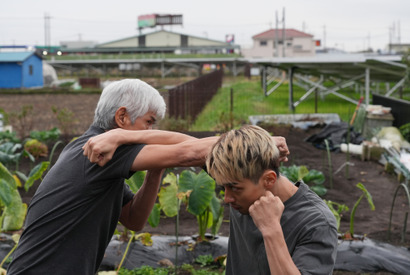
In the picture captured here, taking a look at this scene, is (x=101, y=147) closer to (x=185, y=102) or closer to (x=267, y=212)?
(x=267, y=212)

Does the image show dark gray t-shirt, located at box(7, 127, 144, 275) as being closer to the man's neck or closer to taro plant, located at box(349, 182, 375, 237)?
the man's neck

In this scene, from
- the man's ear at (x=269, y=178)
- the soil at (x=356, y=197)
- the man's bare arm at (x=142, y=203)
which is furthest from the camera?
the soil at (x=356, y=197)

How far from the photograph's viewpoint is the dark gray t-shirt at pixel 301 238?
1.86 meters

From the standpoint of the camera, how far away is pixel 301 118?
1720 cm

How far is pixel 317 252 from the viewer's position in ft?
6.11

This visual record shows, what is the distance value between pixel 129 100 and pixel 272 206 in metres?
0.83

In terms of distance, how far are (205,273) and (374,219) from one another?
3369 mm

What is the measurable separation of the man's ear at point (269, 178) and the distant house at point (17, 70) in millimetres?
40170

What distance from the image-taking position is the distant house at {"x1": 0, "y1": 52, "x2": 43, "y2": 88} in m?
40.2

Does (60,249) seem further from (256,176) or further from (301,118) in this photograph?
(301,118)

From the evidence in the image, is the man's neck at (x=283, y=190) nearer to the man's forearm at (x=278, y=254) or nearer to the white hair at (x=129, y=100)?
the man's forearm at (x=278, y=254)

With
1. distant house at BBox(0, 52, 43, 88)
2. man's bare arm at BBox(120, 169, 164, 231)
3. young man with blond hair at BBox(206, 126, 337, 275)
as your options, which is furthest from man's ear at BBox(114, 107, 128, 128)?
distant house at BBox(0, 52, 43, 88)

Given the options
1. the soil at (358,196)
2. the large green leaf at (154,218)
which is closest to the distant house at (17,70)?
the soil at (358,196)

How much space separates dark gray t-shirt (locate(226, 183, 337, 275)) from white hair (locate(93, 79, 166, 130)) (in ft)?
2.01
